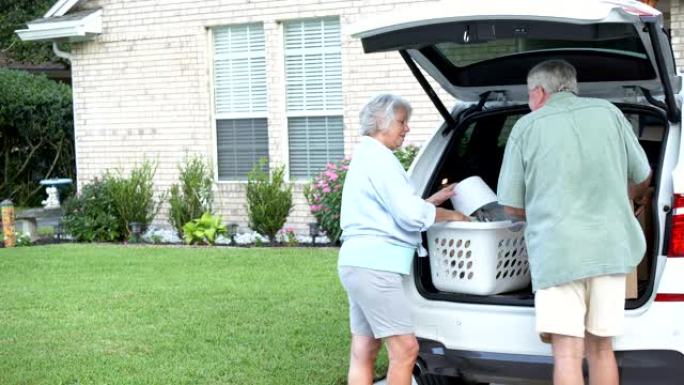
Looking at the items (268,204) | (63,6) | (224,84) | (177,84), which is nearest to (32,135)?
→ (63,6)

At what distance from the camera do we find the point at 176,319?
7.80 metres

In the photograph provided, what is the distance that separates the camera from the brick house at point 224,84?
12516 millimetres

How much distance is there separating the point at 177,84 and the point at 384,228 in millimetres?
9316

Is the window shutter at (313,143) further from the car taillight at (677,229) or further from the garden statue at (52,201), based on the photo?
the car taillight at (677,229)

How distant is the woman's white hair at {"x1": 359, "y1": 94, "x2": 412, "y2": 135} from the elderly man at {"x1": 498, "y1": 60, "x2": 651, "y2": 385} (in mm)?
628

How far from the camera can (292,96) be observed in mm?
13016

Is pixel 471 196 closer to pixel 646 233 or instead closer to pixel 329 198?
pixel 646 233

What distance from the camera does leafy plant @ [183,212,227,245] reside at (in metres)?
12.6

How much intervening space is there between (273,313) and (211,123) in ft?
19.9

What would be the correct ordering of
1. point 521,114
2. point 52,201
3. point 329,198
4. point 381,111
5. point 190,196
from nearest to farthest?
point 381,111, point 521,114, point 329,198, point 190,196, point 52,201

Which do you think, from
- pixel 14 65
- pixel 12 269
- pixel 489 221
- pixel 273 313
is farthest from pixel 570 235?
pixel 14 65

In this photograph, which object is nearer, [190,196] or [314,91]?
[314,91]

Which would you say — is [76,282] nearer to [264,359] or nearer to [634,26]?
[264,359]

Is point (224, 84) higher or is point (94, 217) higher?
point (224, 84)
